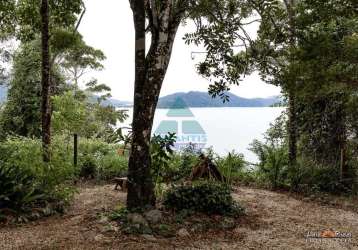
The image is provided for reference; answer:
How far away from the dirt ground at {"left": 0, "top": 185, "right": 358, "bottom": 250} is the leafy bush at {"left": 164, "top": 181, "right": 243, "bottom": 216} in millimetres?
357

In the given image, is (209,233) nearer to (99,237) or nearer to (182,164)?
(99,237)

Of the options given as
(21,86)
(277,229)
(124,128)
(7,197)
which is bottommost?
(277,229)

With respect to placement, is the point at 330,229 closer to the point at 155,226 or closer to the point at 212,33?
the point at 155,226

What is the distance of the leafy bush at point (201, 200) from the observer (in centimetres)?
580

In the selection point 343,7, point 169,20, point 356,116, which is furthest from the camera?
point 356,116

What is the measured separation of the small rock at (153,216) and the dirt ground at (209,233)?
Result: 0.46 meters

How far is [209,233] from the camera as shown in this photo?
5.12 metres

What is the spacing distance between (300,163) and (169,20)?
17.6ft

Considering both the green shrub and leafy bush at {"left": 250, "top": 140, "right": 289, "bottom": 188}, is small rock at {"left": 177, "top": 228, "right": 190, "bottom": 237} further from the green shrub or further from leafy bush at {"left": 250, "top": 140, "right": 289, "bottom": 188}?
the green shrub

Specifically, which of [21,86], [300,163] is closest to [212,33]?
[300,163]

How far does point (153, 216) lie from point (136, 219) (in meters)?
0.26

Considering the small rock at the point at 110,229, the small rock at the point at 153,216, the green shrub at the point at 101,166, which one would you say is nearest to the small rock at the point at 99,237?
the small rock at the point at 110,229

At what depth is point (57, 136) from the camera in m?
10.7

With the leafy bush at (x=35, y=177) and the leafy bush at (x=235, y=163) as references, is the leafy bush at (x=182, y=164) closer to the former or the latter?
the leafy bush at (x=235, y=163)
